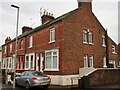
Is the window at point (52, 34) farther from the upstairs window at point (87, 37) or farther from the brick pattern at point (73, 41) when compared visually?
the upstairs window at point (87, 37)

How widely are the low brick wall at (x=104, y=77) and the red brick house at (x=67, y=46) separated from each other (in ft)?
7.26

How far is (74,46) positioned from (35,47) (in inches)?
240

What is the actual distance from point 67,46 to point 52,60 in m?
2.27

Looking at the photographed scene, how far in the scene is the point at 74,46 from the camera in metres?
20.8

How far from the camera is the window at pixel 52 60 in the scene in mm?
20397

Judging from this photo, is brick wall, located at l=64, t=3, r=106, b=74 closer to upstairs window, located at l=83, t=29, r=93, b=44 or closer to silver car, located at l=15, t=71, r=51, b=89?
upstairs window, located at l=83, t=29, r=93, b=44

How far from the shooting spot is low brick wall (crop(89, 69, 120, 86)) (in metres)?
18.9

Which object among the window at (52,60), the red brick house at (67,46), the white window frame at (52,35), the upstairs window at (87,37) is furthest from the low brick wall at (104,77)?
the white window frame at (52,35)

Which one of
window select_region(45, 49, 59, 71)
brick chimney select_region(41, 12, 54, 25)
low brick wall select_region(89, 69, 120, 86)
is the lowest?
low brick wall select_region(89, 69, 120, 86)

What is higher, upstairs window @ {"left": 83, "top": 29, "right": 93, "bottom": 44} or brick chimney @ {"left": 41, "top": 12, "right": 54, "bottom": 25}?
brick chimney @ {"left": 41, "top": 12, "right": 54, "bottom": 25}

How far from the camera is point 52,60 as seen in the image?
20.7m

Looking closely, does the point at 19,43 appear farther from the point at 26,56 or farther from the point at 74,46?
the point at 74,46

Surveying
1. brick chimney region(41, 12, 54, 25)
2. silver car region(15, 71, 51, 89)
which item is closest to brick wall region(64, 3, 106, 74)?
silver car region(15, 71, 51, 89)

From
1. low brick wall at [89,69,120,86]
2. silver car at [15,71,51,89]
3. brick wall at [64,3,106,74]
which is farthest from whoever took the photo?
brick wall at [64,3,106,74]
